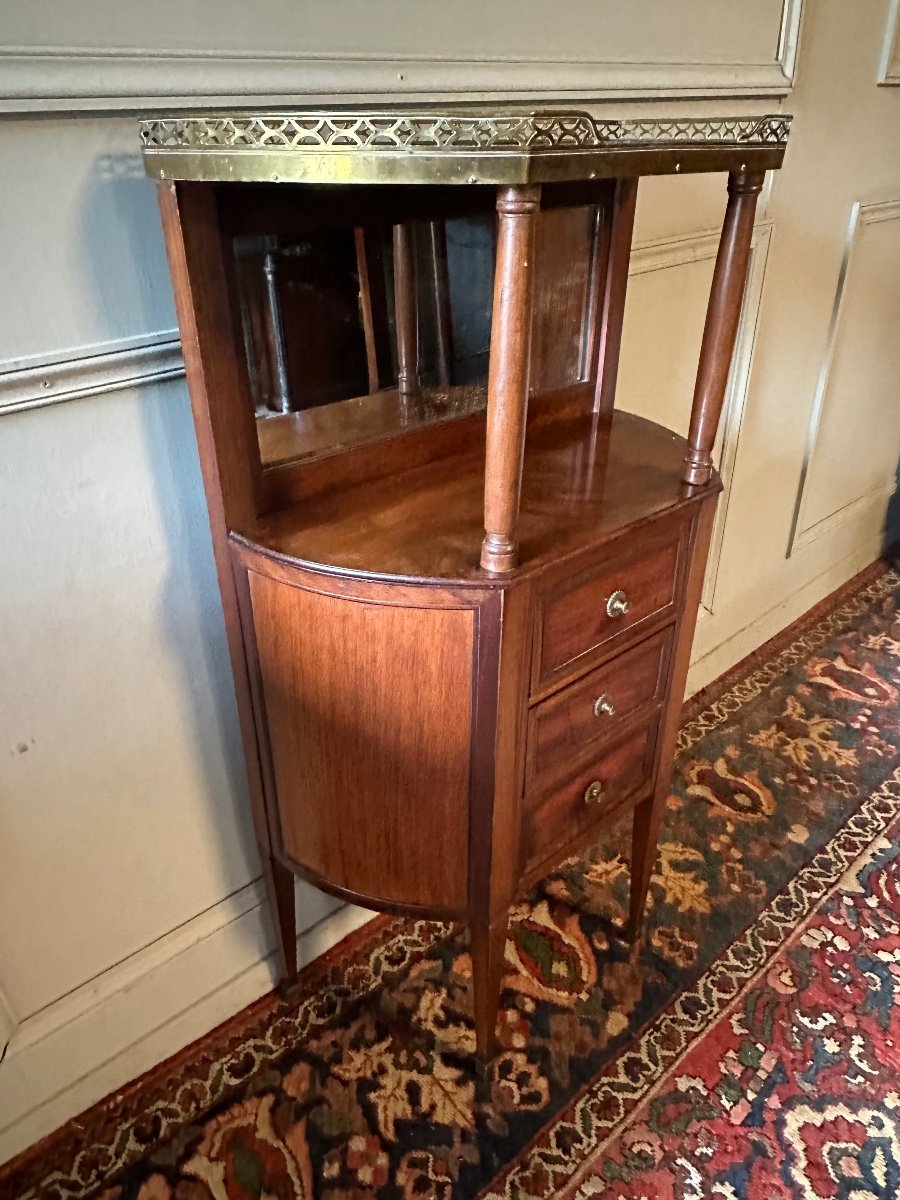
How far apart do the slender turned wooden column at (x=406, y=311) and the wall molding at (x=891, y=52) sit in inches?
47.2

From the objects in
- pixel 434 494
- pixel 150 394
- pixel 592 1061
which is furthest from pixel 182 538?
pixel 592 1061

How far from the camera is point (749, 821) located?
65.2 inches

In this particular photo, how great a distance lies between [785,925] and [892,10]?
1.61 metres

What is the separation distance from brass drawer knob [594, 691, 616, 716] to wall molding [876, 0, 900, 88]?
4.44ft

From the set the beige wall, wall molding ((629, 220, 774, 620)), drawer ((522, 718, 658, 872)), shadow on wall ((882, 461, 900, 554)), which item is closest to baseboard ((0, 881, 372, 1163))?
the beige wall

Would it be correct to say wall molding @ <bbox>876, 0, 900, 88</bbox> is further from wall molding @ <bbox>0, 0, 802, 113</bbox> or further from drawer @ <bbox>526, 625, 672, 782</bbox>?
drawer @ <bbox>526, 625, 672, 782</bbox>

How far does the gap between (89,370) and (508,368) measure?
44 cm

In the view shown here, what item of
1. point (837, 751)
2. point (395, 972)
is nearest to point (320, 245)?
point (395, 972)

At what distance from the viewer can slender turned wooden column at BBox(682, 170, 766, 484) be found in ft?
3.00

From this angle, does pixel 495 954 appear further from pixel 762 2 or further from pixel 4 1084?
pixel 762 2

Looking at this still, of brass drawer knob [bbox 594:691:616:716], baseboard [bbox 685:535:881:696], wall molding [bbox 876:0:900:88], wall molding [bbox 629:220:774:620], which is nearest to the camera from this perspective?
brass drawer knob [bbox 594:691:616:716]

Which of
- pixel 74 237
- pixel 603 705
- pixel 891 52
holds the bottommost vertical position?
pixel 603 705

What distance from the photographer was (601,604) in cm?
94

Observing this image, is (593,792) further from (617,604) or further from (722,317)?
(722,317)
